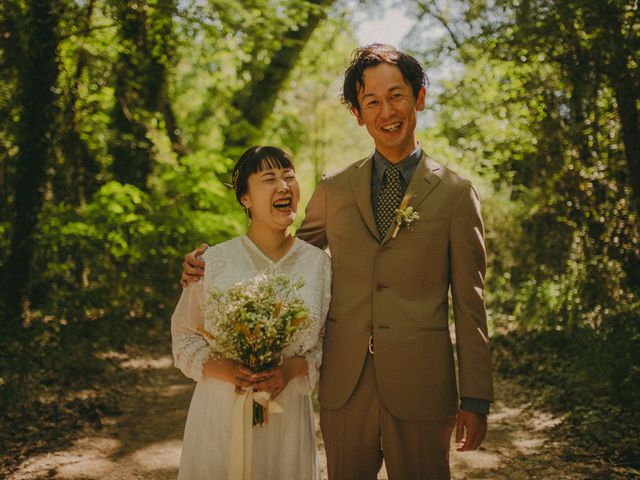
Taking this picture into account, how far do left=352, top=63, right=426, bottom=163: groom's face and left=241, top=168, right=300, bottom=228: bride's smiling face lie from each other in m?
0.45

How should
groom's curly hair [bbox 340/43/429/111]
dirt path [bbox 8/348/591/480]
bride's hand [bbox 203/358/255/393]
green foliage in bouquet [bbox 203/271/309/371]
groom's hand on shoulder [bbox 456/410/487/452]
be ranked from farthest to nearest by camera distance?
dirt path [bbox 8/348/591/480] < groom's curly hair [bbox 340/43/429/111] < groom's hand on shoulder [bbox 456/410/487/452] < bride's hand [bbox 203/358/255/393] < green foliage in bouquet [bbox 203/271/309/371]

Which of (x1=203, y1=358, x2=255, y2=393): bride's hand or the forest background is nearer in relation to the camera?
(x1=203, y1=358, x2=255, y2=393): bride's hand

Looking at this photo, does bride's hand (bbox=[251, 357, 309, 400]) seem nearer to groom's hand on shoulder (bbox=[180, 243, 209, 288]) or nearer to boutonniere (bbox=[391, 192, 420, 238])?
groom's hand on shoulder (bbox=[180, 243, 209, 288])

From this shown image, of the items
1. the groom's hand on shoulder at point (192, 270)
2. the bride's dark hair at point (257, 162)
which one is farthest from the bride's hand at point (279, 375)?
the bride's dark hair at point (257, 162)

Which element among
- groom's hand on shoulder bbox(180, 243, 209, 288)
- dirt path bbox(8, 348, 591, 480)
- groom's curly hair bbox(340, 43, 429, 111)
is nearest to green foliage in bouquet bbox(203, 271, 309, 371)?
groom's hand on shoulder bbox(180, 243, 209, 288)

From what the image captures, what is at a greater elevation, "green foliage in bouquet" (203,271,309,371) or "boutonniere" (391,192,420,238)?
"boutonniere" (391,192,420,238)

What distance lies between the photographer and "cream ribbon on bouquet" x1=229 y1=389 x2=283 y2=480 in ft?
7.69

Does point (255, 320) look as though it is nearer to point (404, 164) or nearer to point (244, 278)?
point (244, 278)

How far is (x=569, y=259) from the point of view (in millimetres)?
7742

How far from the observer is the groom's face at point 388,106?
8.41ft

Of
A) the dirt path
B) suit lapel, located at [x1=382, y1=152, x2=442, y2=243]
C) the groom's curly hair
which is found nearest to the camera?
suit lapel, located at [x1=382, y1=152, x2=442, y2=243]

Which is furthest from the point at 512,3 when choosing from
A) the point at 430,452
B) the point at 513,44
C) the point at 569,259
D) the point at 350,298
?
the point at 430,452

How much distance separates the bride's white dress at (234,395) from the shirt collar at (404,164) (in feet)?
1.61

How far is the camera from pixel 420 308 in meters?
2.45
